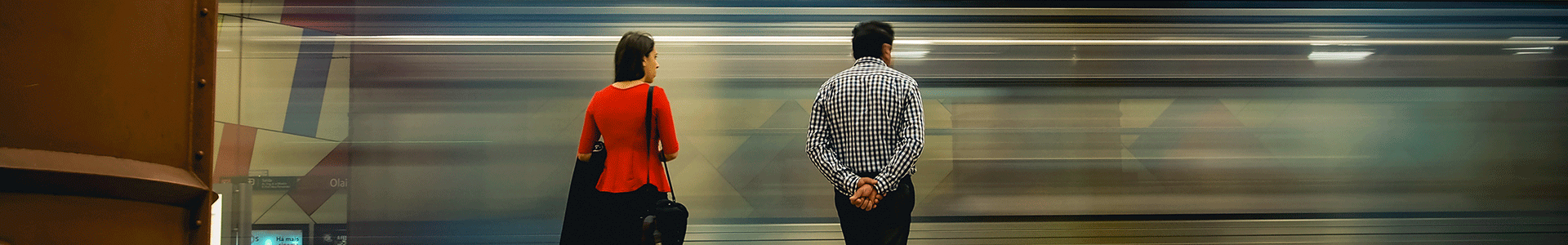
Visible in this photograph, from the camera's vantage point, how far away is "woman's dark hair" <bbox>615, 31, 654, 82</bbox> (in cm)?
201

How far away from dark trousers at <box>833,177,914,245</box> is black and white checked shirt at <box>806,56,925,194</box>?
36 millimetres

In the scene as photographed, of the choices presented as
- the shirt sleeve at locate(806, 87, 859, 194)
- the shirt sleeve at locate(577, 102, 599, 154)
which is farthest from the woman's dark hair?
the shirt sleeve at locate(806, 87, 859, 194)

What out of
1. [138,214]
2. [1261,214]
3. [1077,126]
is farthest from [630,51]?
[1261,214]

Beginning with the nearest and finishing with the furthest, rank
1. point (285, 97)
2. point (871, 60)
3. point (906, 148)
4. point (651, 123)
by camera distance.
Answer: point (906, 148) < point (871, 60) < point (651, 123) < point (285, 97)

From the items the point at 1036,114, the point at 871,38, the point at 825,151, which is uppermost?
the point at 871,38

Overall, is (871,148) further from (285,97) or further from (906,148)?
(285,97)

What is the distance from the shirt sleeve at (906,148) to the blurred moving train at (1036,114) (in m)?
1.16

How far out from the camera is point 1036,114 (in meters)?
3.03

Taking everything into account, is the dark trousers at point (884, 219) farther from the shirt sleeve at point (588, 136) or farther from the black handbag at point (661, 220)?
the shirt sleeve at point (588, 136)

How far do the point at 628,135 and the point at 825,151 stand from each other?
52cm

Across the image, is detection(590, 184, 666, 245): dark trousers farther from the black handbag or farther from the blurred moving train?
the blurred moving train

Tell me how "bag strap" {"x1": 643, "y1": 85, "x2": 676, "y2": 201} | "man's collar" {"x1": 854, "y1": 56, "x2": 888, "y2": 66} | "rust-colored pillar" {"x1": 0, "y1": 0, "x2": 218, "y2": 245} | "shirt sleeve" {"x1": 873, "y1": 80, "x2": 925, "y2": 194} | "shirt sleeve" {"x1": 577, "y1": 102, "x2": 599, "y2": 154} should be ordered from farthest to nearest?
"shirt sleeve" {"x1": 577, "y1": 102, "x2": 599, "y2": 154}, "bag strap" {"x1": 643, "y1": 85, "x2": 676, "y2": 201}, "man's collar" {"x1": 854, "y1": 56, "x2": 888, "y2": 66}, "shirt sleeve" {"x1": 873, "y1": 80, "x2": 925, "y2": 194}, "rust-colored pillar" {"x1": 0, "y1": 0, "x2": 218, "y2": 245}

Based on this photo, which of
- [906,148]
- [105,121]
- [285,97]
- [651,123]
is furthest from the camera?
[285,97]

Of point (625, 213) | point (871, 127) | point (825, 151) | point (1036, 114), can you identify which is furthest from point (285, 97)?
point (1036, 114)
